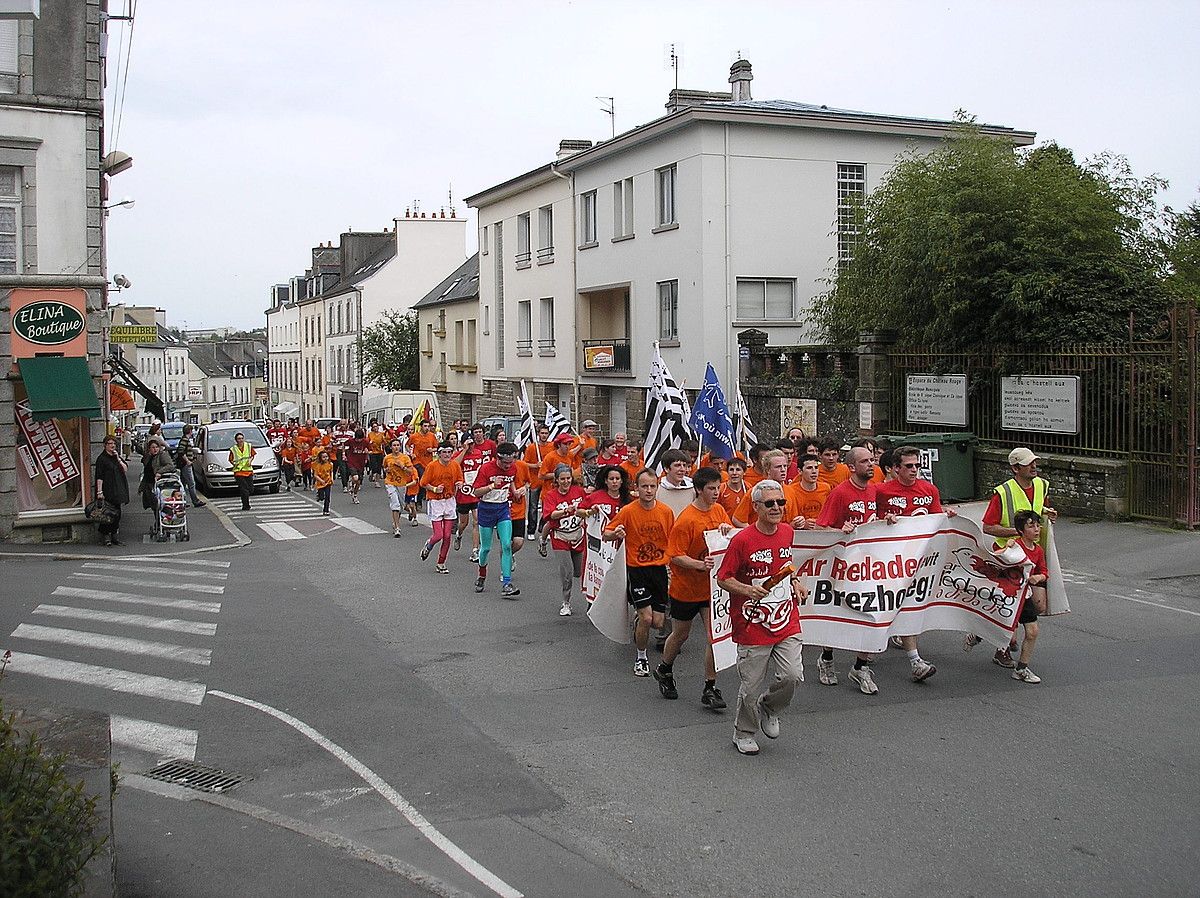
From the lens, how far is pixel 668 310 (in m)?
31.5

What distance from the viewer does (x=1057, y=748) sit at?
729 centimetres

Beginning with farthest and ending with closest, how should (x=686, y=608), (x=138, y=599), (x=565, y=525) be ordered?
1. (x=138, y=599)
2. (x=565, y=525)
3. (x=686, y=608)

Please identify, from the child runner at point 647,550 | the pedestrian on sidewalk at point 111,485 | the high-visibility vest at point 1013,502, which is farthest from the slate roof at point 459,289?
the high-visibility vest at point 1013,502

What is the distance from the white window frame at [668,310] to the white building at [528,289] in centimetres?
622

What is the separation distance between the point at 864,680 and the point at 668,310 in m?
23.3

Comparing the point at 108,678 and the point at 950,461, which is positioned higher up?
the point at 950,461

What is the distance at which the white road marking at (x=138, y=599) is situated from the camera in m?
13.1

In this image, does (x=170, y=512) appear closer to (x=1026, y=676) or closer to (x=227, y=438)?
(x=227, y=438)

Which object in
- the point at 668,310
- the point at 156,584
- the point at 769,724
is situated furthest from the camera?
the point at 668,310

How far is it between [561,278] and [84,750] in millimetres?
33655

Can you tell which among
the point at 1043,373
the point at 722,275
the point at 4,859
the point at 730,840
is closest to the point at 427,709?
the point at 730,840

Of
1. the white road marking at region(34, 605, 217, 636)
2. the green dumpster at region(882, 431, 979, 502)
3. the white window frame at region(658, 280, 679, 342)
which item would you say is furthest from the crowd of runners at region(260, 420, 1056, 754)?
the white window frame at region(658, 280, 679, 342)

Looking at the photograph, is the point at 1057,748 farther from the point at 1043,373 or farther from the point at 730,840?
the point at 1043,373

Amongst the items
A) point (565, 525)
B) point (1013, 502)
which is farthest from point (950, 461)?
point (1013, 502)
